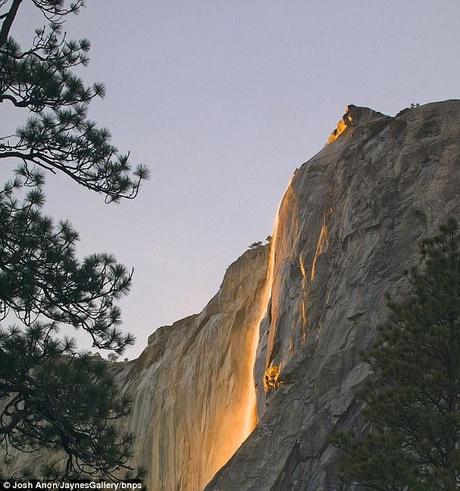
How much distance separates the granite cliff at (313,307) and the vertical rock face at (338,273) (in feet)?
0.13

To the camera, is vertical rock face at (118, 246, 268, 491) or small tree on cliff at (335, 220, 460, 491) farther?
vertical rock face at (118, 246, 268, 491)

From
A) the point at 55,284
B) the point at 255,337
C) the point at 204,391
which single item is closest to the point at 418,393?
the point at 55,284

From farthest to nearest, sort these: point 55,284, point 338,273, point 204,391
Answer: point 204,391 < point 338,273 < point 55,284

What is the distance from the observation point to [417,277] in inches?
634

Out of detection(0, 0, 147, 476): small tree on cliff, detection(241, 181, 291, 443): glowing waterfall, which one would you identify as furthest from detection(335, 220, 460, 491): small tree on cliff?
detection(241, 181, 291, 443): glowing waterfall

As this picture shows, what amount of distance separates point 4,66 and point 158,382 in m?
28.9

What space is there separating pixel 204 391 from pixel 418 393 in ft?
69.1

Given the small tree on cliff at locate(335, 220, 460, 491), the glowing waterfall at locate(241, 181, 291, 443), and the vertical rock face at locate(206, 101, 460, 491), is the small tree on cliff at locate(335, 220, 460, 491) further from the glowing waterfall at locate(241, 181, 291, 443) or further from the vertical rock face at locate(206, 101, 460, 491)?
the glowing waterfall at locate(241, 181, 291, 443)

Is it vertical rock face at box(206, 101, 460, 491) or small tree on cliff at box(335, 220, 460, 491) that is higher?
vertical rock face at box(206, 101, 460, 491)

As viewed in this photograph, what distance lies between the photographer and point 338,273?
81.9 ft

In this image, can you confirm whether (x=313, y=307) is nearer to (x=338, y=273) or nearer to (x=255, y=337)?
(x=338, y=273)

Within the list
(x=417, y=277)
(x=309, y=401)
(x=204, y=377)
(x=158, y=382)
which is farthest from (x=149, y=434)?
(x=417, y=277)

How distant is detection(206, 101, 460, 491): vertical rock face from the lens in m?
21.8

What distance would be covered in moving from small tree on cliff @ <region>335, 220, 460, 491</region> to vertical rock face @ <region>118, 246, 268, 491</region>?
1465 cm
